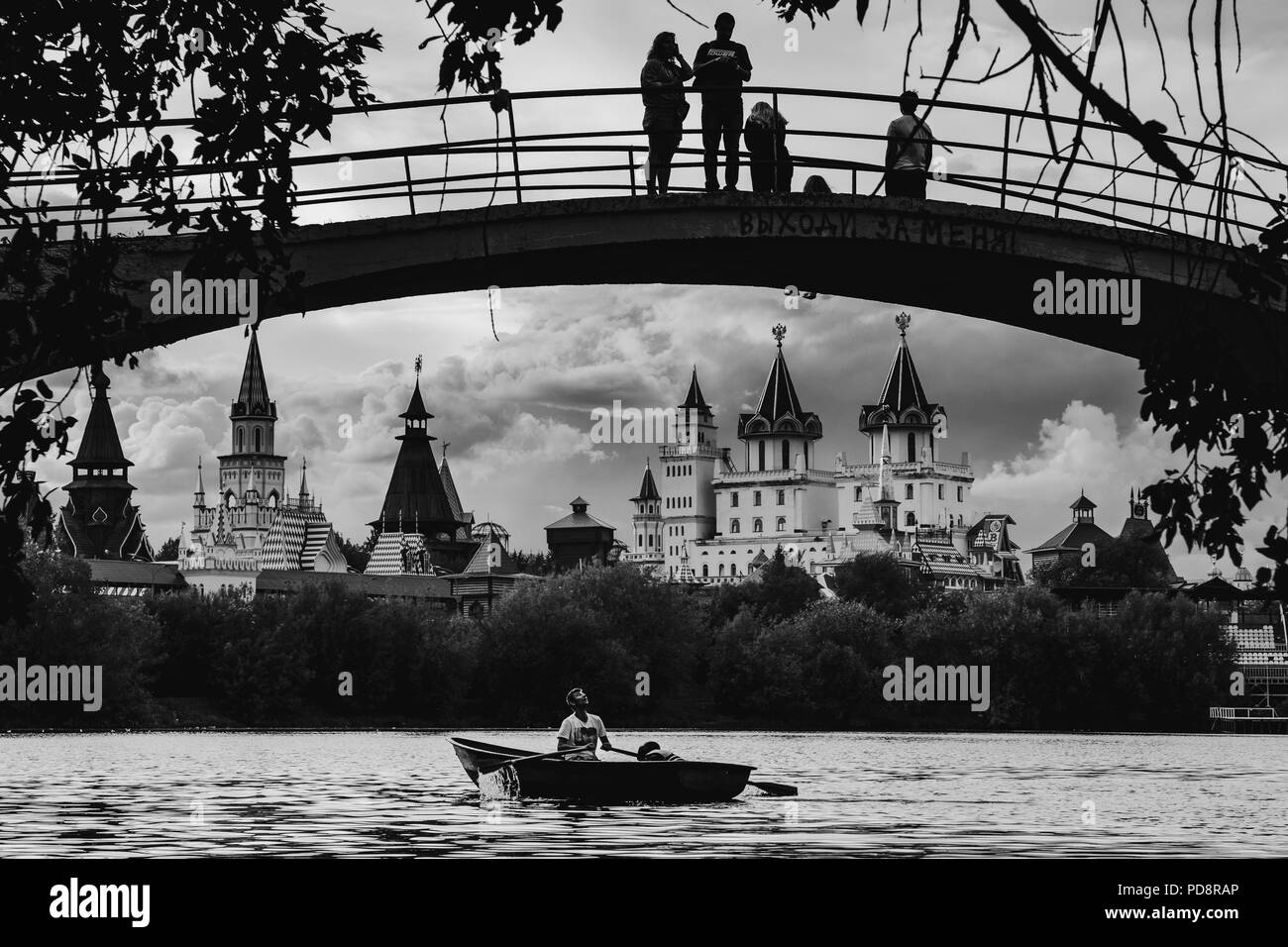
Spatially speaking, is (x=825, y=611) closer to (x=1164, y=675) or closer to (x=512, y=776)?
(x=1164, y=675)

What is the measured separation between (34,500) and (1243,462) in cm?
723

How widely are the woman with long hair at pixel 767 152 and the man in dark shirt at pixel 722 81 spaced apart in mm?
273

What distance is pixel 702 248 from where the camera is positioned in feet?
73.3

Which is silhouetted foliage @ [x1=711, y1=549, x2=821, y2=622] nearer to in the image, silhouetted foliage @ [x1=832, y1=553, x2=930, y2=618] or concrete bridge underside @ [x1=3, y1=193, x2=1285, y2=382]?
silhouetted foliage @ [x1=832, y1=553, x2=930, y2=618]

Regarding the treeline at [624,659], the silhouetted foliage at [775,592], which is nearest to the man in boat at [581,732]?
the treeline at [624,659]

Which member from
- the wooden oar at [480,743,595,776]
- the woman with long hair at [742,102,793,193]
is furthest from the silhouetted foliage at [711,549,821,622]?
the woman with long hair at [742,102,793,193]

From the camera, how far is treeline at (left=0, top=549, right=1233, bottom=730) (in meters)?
106

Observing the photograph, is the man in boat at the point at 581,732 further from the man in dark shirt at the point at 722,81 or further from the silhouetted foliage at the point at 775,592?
the silhouetted foliage at the point at 775,592

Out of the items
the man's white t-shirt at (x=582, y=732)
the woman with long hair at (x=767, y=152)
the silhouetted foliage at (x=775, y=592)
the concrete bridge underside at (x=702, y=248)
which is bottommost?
the man's white t-shirt at (x=582, y=732)

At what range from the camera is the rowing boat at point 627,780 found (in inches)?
1467

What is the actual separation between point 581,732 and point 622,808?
12.6 ft

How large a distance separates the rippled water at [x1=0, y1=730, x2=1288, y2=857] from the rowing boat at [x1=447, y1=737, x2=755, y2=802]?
1.43ft

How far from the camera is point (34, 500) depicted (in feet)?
42.1

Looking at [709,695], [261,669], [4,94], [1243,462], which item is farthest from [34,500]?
[709,695]
